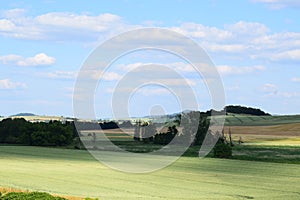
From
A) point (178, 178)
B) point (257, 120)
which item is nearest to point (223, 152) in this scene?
point (178, 178)

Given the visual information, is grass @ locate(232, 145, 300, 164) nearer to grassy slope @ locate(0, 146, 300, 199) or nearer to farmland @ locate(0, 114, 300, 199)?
farmland @ locate(0, 114, 300, 199)

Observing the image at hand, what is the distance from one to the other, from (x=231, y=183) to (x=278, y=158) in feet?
77.5

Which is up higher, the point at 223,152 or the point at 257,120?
the point at 257,120

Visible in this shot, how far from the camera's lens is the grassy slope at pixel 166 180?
93.8 ft

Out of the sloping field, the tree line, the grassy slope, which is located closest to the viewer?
the grassy slope

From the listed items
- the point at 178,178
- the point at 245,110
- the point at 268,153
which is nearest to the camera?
the point at 178,178

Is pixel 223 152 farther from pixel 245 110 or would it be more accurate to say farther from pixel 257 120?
pixel 245 110

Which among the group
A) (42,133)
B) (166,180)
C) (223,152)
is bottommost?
(166,180)

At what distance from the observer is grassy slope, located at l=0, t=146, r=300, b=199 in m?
28.6

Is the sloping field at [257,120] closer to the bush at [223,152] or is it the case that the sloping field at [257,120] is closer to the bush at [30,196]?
the bush at [223,152]

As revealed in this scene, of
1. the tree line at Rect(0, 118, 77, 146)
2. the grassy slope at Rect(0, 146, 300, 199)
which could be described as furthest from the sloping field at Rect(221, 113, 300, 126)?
the grassy slope at Rect(0, 146, 300, 199)

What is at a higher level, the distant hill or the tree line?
the distant hill

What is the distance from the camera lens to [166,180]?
118 feet

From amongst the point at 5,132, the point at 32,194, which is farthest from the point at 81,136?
the point at 32,194
